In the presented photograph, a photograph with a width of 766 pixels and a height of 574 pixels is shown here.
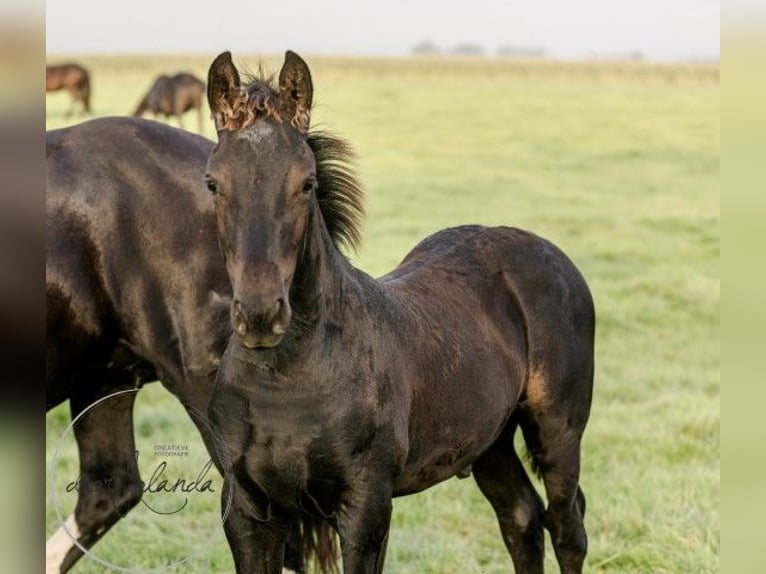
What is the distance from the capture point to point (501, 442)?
414cm

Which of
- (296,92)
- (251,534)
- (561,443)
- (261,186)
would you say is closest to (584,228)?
(561,443)

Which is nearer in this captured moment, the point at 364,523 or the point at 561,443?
the point at 364,523

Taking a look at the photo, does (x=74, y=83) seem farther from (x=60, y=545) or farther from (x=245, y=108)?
(x=245, y=108)

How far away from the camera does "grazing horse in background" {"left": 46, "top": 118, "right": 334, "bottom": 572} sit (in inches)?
161

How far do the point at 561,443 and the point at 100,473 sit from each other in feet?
5.91

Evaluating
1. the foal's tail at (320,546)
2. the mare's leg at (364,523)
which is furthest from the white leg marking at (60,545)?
the mare's leg at (364,523)

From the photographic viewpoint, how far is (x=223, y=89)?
2.80 metres

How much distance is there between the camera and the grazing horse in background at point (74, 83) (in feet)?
48.7

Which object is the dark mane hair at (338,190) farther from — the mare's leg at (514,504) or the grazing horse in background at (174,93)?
the grazing horse in background at (174,93)

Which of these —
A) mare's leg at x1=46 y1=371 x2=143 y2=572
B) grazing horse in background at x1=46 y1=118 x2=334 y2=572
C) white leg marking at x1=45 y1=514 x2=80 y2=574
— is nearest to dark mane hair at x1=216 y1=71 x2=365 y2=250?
grazing horse in background at x1=46 y1=118 x2=334 y2=572

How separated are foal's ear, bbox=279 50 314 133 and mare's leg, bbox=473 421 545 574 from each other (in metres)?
1.71

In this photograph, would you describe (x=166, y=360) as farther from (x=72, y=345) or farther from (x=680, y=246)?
(x=680, y=246)

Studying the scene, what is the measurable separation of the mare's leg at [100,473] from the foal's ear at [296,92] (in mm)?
1909

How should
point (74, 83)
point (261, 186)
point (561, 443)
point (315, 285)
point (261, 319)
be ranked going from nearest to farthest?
point (261, 319) < point (261, 186) < point (315, 285) < point (561, 443) < point (74, 83)
